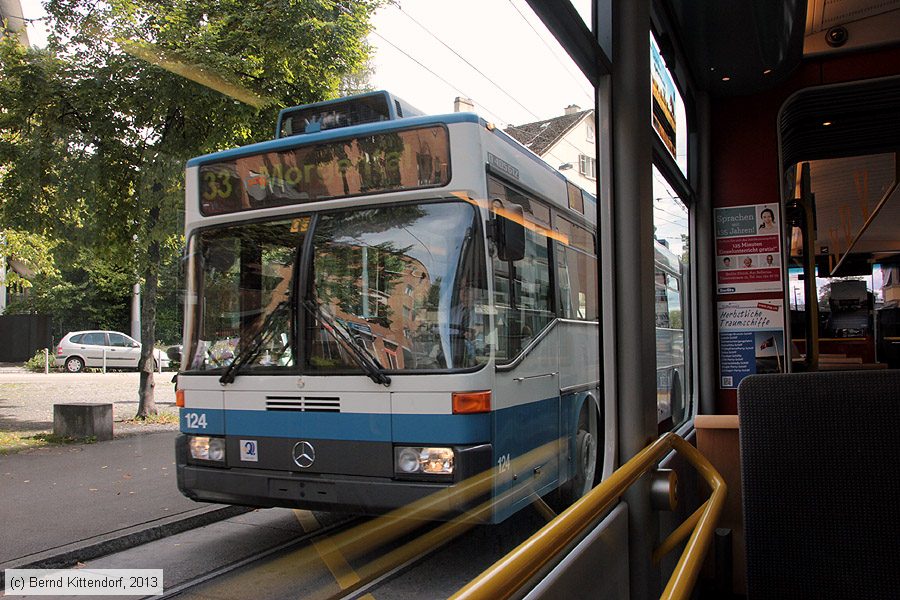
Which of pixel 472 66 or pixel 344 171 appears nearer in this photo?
pixel 472 66

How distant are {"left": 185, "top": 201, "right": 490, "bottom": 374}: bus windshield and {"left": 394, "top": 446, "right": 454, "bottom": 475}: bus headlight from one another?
1.23 feet

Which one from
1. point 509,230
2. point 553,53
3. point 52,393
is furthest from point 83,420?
point 509,230

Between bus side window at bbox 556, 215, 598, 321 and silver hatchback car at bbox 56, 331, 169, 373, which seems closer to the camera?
silver hatchback car at bbox 56, 331, 169, 373

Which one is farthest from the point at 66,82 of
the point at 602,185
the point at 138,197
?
the point at 602,185

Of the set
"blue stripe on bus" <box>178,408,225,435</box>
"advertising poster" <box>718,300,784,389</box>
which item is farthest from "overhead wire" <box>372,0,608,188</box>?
"advertising poster" <box>718,300,784,389</box>

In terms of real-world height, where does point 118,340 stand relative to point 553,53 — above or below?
below

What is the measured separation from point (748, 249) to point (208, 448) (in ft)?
11.7

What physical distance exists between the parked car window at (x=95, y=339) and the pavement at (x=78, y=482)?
0.20 ft

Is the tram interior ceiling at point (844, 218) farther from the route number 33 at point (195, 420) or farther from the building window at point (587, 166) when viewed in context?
the route number 33 at point (195, 420)

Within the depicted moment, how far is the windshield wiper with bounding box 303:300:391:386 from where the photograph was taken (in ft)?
11.3

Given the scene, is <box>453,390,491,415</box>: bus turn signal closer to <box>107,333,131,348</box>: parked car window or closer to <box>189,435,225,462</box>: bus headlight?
<box>189,435,225,462</box>: bus headlight

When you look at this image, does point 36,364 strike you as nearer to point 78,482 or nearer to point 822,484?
point 78,482

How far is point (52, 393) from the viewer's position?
1.31m

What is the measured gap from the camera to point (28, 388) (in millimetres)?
1267
